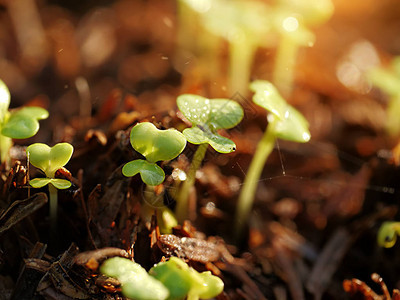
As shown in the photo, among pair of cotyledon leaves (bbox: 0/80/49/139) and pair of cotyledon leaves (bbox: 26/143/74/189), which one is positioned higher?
pair of cotyledon leaves (bbox: 0/80/49/139)

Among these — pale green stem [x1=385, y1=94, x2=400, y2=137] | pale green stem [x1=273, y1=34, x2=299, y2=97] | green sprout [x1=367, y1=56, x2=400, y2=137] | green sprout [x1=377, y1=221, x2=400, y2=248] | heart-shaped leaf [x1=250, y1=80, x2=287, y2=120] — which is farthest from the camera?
pale green stem [x1=273, y1=34, x2=299, y2=97]

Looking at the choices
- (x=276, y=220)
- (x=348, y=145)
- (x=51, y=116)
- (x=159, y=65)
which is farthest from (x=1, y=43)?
(x=348, y=145)

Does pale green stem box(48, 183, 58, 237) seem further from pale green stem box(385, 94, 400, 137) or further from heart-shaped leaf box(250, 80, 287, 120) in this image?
pale green stem box(385, 94, 400, 137)

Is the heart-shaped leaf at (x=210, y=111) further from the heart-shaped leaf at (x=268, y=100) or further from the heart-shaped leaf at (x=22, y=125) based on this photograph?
the heart-shaped leaf at (x=22, y=125)

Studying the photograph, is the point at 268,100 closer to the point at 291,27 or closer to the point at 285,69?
the point at 291,27

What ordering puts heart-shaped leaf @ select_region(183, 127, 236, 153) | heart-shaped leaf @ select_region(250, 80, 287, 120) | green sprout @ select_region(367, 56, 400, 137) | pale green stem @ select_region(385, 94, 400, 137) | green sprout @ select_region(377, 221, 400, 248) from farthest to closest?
pale green stem @ select_region(385, 94, 400, 137) < green sprout @ select_region(367, 56, 400, 137) < green sprout @ select_region(377, 221, 400, 248) < heart-shaped leaf @ select_region(250, 80, 287, 120) < heart-shaped leaf @ select_region(183, 127, 236, 153)

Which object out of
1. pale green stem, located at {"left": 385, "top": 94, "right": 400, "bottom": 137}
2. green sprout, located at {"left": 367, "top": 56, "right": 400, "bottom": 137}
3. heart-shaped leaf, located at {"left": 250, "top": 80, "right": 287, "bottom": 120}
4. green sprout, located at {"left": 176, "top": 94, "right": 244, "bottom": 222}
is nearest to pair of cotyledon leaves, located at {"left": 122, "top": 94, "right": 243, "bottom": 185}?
green sprout, located at {"left": 176, "top": 94, "right": 244, "bottom": 222}

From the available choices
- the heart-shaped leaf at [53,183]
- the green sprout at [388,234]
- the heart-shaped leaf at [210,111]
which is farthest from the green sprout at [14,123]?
the green sprout at [388,234]
